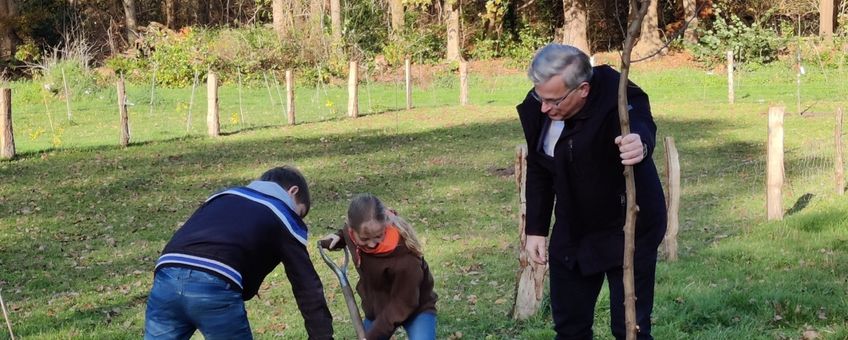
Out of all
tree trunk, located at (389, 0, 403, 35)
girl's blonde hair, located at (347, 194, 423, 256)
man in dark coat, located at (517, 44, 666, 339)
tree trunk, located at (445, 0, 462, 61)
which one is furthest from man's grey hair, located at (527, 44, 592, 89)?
tree trunk, located at (389, 0, 403, 35)

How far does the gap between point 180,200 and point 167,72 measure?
79.5 feet

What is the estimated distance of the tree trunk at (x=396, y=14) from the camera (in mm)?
41731

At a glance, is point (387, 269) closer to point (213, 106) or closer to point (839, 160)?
point (839, 160)

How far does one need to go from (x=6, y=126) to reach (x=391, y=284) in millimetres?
15338

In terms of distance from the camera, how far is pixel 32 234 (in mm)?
12031

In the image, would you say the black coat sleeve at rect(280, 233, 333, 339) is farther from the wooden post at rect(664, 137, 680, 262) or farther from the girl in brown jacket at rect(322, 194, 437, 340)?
the wooden post at rect(664, 137, 680, 262)

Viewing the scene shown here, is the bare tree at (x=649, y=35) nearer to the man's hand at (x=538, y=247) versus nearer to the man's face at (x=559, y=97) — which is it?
the man's hand at (x=538, y=247)

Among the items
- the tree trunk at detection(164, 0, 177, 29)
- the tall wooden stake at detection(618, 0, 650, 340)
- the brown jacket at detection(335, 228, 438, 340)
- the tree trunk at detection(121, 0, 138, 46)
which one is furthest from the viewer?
the tree trunk at detection(164, 0, 177, 29)

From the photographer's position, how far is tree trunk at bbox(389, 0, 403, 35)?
41731mm

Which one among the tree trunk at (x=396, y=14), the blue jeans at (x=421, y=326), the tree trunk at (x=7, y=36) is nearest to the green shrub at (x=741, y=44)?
the tree trunk at (x=396, y=14)

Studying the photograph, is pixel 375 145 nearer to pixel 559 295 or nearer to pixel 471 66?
pixel 559 295

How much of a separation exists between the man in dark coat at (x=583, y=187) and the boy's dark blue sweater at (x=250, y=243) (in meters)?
1.09

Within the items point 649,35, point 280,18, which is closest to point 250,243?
point 649,35

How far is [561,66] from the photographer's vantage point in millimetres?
3898
